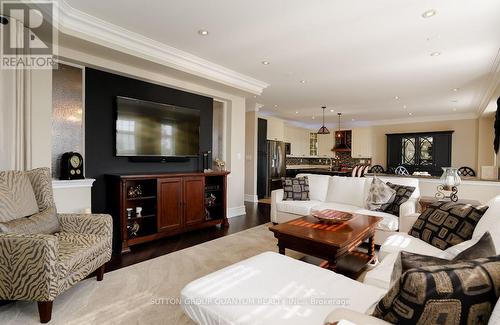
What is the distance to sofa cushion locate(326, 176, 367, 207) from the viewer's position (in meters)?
4.12

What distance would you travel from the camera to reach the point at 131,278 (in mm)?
2541

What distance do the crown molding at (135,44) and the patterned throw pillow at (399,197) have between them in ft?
9.86

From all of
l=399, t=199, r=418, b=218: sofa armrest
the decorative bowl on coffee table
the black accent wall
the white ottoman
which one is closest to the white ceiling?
the black accent wall

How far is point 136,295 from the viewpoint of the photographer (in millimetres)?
2230

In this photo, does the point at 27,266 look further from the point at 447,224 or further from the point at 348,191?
the point at 348,191

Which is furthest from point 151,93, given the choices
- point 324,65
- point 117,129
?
point 324,65

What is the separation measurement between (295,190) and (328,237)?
2069 millimetres

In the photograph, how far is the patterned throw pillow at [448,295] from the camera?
798mm

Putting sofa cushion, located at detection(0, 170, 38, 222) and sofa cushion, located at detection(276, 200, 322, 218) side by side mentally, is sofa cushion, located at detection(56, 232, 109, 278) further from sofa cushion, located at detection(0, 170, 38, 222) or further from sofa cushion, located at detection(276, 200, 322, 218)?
sofa cushion, located at detection(276, 200, 322, 218)

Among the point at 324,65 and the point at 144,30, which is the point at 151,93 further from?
the point at 324,65

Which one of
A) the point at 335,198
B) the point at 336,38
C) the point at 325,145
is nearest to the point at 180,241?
the point at 335,198

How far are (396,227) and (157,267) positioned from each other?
9.45 ft

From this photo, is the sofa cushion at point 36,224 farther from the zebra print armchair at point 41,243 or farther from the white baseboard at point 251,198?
the white baseboard at point 251,198

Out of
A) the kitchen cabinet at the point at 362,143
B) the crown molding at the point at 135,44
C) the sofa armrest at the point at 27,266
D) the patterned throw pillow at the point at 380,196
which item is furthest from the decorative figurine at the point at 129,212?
the kitchen cabinet at the point at 362,143
